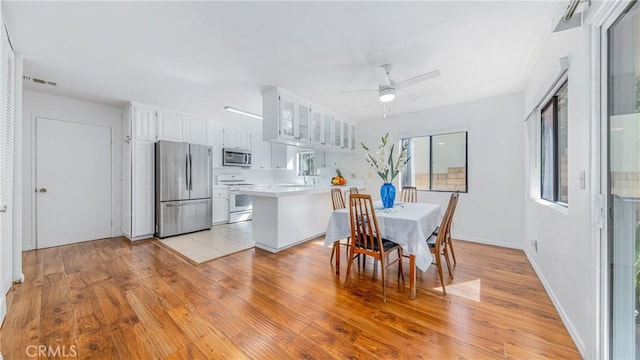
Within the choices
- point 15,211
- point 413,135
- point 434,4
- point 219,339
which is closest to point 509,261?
point 413,135

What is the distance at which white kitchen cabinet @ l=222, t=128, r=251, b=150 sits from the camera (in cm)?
560

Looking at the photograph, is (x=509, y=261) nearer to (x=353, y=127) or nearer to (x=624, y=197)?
(x=624, y=197)

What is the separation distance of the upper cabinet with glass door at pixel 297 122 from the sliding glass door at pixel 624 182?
305 cm

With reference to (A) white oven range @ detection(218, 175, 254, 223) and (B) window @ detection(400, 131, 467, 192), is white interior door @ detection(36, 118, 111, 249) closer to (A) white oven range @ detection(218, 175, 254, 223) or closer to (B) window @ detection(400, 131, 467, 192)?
(A) white oven range @ detection(218, 175, 254, 223)

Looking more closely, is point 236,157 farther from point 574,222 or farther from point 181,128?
point 574,222

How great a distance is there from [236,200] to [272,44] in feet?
13.6

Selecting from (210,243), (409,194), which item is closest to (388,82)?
(409,194)

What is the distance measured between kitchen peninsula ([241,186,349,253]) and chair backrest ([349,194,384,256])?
1310 millimetres

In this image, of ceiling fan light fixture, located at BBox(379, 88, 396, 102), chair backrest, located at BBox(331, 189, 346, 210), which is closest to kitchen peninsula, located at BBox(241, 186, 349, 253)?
chair backrest, located at BBox(331, 189, 346, 210)

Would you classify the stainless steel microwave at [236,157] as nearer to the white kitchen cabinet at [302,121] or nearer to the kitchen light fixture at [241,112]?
the kitchen light fixture at [241,112]

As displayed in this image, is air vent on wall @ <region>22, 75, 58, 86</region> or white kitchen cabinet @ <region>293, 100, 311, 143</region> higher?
air vent on wall @ <region>22, 75, 58, 86</region>

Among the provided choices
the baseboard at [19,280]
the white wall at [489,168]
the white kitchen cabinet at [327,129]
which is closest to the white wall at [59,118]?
the baseboard at [19,280]

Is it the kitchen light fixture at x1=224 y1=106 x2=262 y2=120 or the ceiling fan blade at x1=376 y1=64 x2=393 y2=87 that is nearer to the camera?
the ceiling fan blade at x1=376 y1=64 x2=393 y2=87

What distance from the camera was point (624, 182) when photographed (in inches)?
47.9
